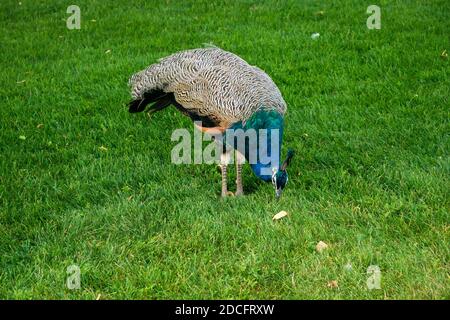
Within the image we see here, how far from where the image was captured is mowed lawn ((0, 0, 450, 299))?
14.6 ft

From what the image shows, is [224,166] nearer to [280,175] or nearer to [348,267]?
[280,175]

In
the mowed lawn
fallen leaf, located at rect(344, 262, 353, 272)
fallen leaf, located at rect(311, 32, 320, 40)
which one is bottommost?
the mowed lawn

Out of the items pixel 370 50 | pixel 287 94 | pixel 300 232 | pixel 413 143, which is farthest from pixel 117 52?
pixel 300 232

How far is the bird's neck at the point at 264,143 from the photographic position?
4.99m

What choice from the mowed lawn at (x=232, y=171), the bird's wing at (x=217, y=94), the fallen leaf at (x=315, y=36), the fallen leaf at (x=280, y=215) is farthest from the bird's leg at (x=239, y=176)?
the fallen leaf at (x=315, y=36)

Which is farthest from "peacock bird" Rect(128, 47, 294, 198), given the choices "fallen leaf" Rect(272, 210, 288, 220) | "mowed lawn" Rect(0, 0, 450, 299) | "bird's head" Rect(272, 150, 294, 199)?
"mowed lawn" Rect(0, 0, 450, 299)

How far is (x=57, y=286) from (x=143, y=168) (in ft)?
6.08

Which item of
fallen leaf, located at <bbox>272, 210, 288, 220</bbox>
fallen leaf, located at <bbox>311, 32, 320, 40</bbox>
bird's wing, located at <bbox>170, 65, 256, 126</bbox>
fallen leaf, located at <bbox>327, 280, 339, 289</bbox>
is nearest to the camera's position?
fallen leaf, located at <bbox>327, 280, 339, 289</bbox>

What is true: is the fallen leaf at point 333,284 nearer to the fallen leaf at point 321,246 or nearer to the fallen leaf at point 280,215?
the fallen leaf at point 321,246

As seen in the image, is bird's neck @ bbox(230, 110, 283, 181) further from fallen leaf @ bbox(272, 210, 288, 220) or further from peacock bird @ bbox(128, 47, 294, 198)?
fallen leaf @ bbox(272, 210, 288, 220)

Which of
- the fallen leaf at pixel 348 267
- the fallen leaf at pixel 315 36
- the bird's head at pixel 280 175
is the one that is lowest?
the fallen leaf at pixel 348 267

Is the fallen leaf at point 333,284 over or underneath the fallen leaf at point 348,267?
underneath

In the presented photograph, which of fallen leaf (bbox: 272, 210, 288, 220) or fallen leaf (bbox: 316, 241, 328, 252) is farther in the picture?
fallen leaf (bbox: 272, 210, 288, 220)

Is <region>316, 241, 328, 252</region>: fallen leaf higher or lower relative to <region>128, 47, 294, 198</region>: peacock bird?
lower
